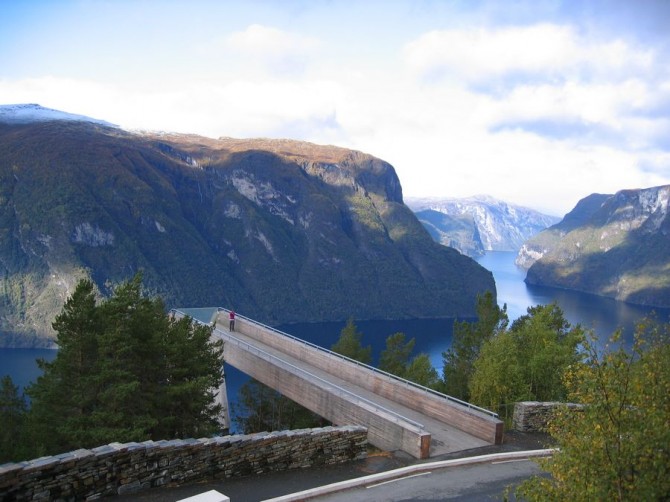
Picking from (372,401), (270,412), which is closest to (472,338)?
(270,412)

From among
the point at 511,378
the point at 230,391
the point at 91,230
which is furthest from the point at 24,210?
the point at 511,378

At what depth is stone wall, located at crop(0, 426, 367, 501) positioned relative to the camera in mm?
9734

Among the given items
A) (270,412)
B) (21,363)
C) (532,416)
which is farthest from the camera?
(21,363)

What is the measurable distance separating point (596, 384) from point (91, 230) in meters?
200

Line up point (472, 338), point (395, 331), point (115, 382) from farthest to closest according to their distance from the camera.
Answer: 1. point (395, 331)
2. point (472, 338)
3. point (115, 382)

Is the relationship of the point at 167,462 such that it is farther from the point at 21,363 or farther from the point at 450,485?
the point at 21,363

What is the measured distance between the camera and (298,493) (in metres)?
11.5

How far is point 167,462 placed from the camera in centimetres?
1145

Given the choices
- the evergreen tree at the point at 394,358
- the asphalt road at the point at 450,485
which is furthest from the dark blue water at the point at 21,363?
the asphalt road at the point at 450,485

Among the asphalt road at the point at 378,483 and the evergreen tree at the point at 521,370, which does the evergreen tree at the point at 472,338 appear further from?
the asphalt road at the point at 378,483

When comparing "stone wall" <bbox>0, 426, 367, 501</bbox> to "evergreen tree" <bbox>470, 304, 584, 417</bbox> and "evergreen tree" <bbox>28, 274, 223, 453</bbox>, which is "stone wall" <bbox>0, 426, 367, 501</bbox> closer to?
"evergreen tree" <bbox>28, 274, 223, 453</bbox>

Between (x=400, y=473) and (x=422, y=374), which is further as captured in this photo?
(x=422, y=374)

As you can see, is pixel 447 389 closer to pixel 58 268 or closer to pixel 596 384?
pixel 596 384

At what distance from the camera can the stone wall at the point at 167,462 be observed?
9734mm
